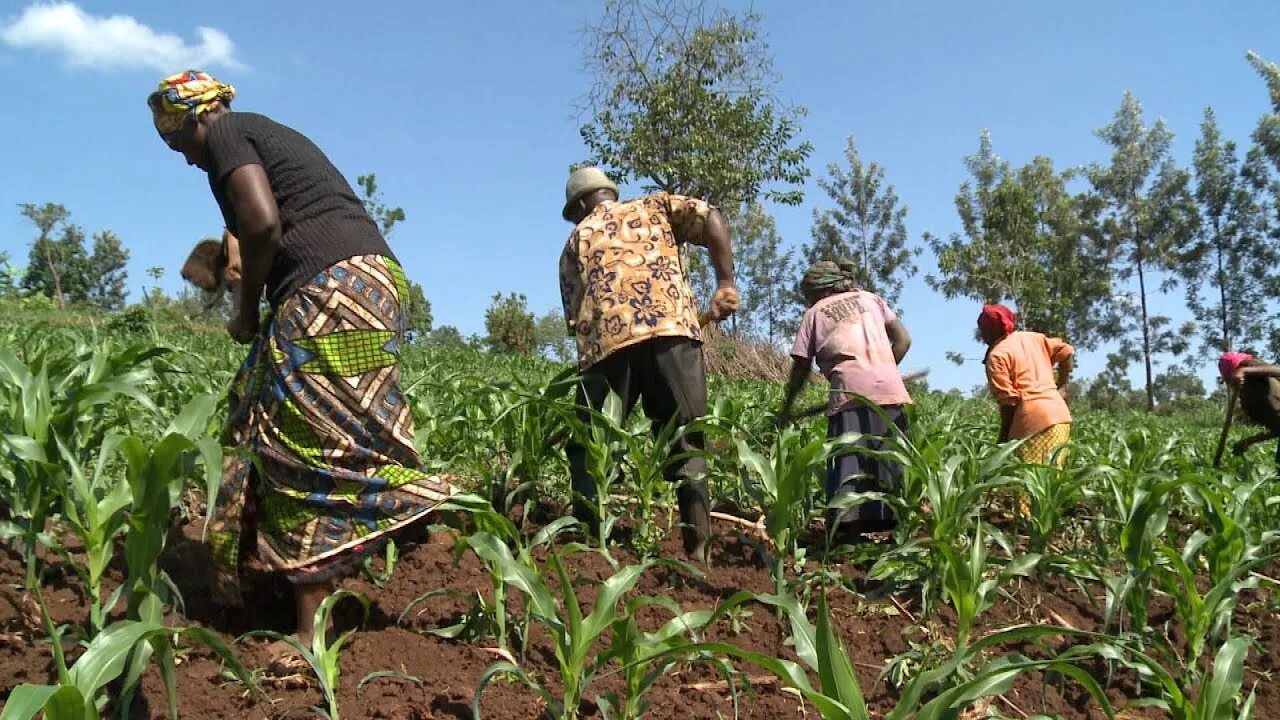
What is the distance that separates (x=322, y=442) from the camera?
2.27 meters

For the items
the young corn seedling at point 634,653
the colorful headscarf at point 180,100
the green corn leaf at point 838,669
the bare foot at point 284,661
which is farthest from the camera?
the colorful headscarf at point 180,100

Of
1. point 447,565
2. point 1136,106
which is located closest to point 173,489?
point 447,565

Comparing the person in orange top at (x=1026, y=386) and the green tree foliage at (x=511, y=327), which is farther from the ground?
the green tree foliage at (x=511, y=327)

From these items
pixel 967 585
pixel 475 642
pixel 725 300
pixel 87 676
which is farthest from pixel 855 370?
pixel 87 676

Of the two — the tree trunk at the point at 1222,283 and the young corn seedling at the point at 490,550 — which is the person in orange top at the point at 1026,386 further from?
the tree trunk at the point at 1222,283

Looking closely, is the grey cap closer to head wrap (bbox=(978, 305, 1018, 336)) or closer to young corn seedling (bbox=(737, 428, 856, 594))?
young corn seedling (bbox=(737, 428, 856, 594))

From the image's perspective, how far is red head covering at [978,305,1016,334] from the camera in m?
5.01

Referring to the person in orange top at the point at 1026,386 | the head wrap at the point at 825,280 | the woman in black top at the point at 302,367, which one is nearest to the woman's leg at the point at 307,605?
the woman in black top at the point at 302,367

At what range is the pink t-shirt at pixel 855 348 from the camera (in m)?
3.83

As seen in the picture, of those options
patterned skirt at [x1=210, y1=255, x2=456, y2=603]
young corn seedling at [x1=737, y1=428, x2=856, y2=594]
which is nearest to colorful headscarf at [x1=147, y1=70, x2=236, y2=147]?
patterned skirt at [x1=210, y1=255, x2=456, y2=603]

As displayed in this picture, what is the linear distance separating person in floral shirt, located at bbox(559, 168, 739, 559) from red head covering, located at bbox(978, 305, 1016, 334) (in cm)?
226

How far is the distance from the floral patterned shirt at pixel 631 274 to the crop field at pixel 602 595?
281 mm

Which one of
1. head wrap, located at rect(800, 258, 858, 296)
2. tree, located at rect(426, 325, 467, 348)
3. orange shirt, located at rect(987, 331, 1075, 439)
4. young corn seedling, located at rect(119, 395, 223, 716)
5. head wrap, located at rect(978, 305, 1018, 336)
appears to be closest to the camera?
young corn seedling, located at rect(119, 395, 223, 716)

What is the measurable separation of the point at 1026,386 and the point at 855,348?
1.54 metres
